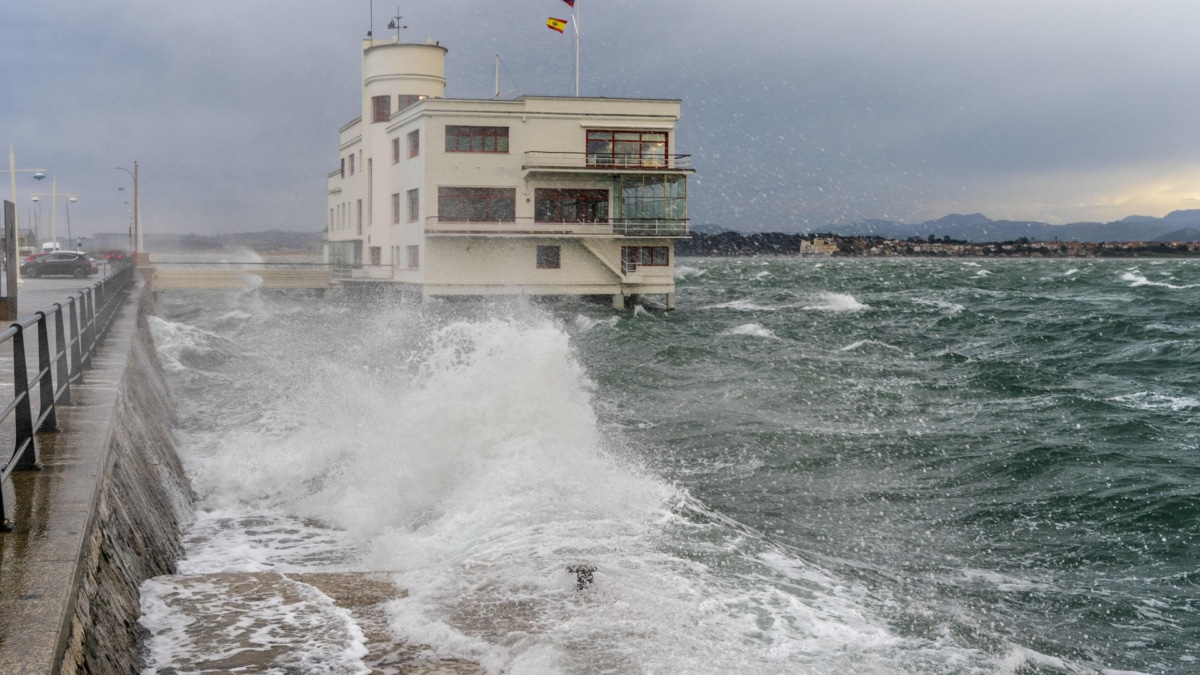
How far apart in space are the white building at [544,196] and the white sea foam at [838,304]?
301 inches

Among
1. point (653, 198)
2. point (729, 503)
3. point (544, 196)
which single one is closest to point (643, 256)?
point (653, 198)

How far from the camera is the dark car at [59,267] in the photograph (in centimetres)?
4519

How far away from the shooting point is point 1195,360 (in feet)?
76.7

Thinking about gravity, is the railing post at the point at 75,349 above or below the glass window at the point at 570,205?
below

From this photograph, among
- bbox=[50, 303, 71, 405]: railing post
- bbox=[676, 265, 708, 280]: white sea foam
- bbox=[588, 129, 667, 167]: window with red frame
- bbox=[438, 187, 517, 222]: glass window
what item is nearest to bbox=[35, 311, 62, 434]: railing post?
bbox=[50, 303, 71, 405]: railing post

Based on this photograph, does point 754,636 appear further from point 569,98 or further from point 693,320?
point 569,98

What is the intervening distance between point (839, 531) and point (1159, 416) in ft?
30.2

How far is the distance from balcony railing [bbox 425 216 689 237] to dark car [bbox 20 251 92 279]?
16.3 meters

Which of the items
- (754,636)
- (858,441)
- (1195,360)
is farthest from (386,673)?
(1195,360)

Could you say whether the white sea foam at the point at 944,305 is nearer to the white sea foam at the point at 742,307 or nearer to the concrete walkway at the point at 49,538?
the white sea foam at the point at 742,307

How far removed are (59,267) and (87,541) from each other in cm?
4637

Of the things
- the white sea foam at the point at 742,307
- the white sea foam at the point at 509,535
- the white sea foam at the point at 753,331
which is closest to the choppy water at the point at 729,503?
the white sea foam at the point at 509,535

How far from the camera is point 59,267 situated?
152ft

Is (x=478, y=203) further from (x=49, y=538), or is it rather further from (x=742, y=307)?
(x=49, y=538)
